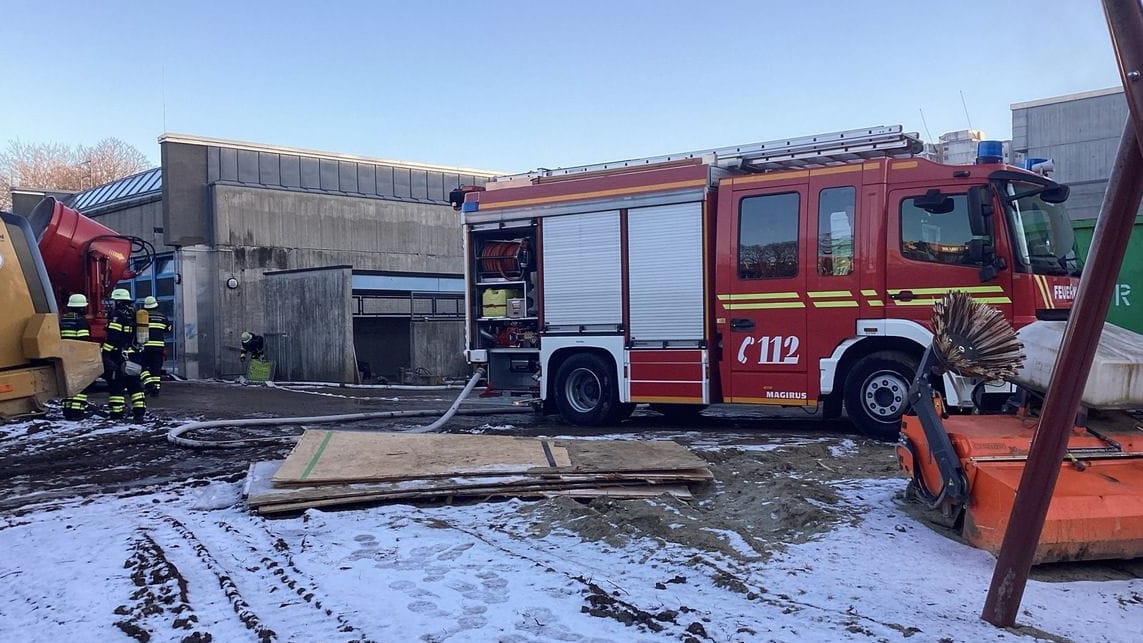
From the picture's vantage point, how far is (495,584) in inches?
175

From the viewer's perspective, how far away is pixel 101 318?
567 inches

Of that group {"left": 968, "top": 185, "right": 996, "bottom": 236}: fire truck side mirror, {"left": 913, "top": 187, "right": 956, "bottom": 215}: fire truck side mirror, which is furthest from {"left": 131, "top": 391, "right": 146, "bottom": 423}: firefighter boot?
{"left": 968, "top": 185, "right": 996, "bottom": 236}: fire truck side mirror

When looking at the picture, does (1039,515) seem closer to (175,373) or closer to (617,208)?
(617,208)

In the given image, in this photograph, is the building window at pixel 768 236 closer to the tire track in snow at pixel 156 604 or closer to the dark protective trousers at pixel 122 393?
the tire track in snow at pixel 156 604

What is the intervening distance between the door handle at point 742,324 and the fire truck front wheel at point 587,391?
171cm

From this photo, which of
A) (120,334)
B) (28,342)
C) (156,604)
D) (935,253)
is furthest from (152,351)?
(935,253)

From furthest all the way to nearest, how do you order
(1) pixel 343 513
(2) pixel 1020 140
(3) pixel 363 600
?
(2) pixel 1020 140, (1) pixel 343 513, (3) pixel 363 600

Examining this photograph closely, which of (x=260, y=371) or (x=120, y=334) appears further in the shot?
(x=260, y=371)

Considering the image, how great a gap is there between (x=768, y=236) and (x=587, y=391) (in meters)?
3.11

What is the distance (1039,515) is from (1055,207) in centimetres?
638

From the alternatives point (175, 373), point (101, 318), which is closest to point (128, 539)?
point (101, 318)

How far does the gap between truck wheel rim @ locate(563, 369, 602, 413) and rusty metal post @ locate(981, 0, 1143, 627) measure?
295 inches

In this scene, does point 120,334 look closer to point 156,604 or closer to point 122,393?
point 122,393

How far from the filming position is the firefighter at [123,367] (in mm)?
11797
